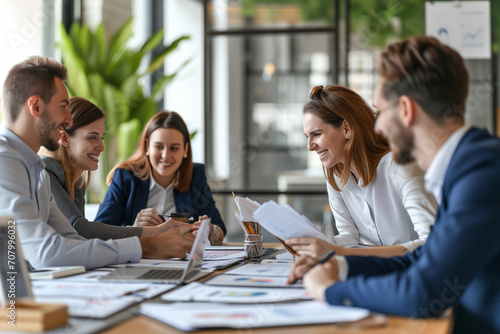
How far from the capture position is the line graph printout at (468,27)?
512 centimetres

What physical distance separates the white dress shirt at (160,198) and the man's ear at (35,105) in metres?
1.27

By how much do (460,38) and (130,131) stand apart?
300 centimetres

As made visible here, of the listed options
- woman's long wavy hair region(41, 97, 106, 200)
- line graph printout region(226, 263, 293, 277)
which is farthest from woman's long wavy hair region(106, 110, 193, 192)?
line graph printout region(226, 263, 293, 277)

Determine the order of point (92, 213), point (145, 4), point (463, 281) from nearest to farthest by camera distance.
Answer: point (463, 281) < point (92, 213) < point (145, 4)

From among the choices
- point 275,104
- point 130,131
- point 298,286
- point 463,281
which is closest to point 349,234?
point 298,286

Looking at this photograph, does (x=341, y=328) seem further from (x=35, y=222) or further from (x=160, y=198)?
(x=160, y=198)

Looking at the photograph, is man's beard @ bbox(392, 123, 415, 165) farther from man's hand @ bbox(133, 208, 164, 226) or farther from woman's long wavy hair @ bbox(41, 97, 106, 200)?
woman's long wavy hair @ bbox(41, 97, 106, 200)

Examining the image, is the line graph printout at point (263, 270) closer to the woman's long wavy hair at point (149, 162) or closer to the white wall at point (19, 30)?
the woman's long wavy hair at point (149, 162)

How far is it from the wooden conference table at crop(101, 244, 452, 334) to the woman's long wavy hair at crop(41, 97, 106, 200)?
156 cm

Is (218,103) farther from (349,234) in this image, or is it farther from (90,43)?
(349,234)

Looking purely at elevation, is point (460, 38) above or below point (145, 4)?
below

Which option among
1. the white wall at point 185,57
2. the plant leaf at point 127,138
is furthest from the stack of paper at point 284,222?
the white wall at point 185,57

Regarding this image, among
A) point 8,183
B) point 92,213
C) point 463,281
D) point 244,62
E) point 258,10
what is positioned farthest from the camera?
point 244,62

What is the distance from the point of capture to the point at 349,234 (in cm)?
268
